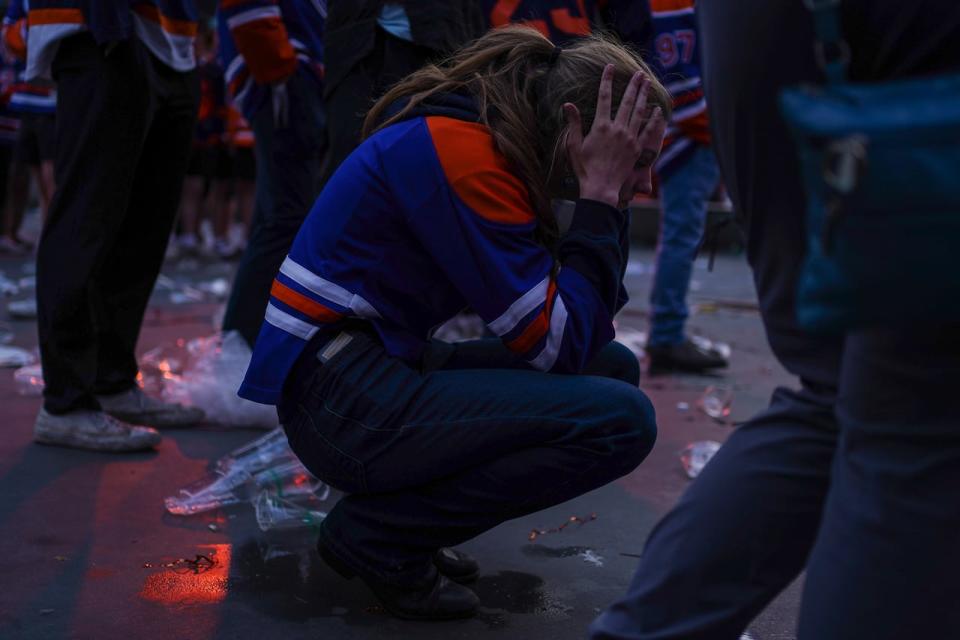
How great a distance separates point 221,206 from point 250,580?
311 inches

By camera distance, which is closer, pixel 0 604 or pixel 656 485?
pixel 0 604

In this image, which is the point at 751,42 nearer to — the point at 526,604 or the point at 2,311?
the point at 526,604

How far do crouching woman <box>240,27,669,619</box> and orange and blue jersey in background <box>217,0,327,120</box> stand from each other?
1548mm

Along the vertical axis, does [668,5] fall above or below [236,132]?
above

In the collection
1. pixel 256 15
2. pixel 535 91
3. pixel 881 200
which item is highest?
pixel 881 200

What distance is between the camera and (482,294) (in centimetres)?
192

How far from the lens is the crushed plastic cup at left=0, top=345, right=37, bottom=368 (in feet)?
13.9

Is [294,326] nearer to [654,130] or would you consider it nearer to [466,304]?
[466,304]

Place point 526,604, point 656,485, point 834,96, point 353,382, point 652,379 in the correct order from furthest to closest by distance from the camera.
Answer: point 652,379 < point 656,485 < point 526,604 < point 353,382 < point 834,96

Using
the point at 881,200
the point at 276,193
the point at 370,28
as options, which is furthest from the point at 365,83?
the point at 881,200

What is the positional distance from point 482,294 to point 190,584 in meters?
0.82

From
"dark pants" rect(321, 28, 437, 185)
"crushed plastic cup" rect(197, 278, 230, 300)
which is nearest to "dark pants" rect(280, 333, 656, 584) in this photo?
"dark pants" rect(321, 28, 437, 185)

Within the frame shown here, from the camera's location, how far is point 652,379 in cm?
450

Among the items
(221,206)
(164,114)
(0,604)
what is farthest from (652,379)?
(221,206)
